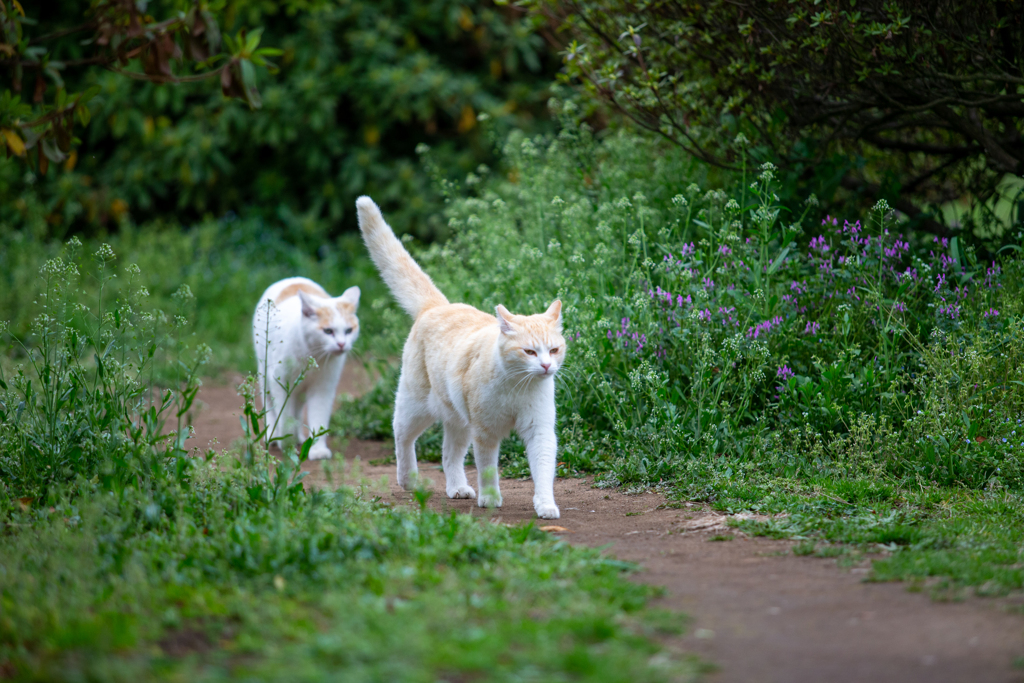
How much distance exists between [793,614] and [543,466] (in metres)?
1.61

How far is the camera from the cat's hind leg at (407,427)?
4977 millimetres

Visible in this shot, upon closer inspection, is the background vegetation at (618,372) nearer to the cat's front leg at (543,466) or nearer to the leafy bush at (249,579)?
the leafy bush at (249,579)

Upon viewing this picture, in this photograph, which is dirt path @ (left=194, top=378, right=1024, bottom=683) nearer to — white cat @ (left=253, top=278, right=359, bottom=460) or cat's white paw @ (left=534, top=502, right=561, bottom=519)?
cat's white paw @ (left=534, top=502, right=561, bottom=519)

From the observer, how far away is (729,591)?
314 centimetres

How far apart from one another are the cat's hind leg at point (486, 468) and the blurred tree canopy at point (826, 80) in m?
2.97

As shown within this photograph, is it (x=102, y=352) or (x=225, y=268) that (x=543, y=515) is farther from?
(x=225, y=268)

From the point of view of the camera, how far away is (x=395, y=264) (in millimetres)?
5461

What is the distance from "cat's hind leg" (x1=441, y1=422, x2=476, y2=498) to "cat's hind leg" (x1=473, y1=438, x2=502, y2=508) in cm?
36

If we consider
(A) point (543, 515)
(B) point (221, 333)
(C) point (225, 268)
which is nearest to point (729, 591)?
(A) point (543, 515)

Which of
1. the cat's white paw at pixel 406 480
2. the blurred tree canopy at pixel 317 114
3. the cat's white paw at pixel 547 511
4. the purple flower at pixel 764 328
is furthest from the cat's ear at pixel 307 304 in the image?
the blurred tree canopy at pixel 317 114

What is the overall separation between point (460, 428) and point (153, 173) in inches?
339

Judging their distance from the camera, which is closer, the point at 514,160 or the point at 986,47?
the point at 986,47

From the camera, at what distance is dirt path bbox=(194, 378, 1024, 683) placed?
8.29 ft

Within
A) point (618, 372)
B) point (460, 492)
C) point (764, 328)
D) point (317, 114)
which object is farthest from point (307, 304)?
point (317, 114)
